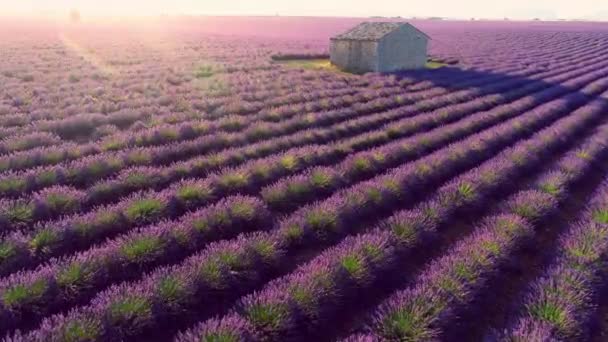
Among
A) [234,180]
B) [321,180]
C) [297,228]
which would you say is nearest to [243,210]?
[297,228]

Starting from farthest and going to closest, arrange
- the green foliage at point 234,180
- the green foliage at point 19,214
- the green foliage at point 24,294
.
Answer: the green foliage at point 234,180 < the green foliage at point 19,214 < the green foliage at point 24,294

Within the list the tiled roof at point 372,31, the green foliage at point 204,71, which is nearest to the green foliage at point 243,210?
the green foliage at point 204,71

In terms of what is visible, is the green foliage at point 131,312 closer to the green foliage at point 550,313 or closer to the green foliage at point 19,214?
the green foliage at point 19,214

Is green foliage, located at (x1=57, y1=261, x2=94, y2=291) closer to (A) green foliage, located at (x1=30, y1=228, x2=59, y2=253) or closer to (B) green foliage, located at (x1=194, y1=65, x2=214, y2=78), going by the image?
(A) green foliage, located at (x1=30, y1=228, x2=59, y2=253)

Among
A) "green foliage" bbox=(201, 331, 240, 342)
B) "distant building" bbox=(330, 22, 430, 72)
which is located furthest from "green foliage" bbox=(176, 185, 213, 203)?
"distant building" bbox=(330, 22, 430, 72)

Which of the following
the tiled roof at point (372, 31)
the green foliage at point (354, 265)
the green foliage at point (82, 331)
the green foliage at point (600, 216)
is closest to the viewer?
the green foliage at point (82, 331)

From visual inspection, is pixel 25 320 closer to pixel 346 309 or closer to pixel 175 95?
pixel 346 309
